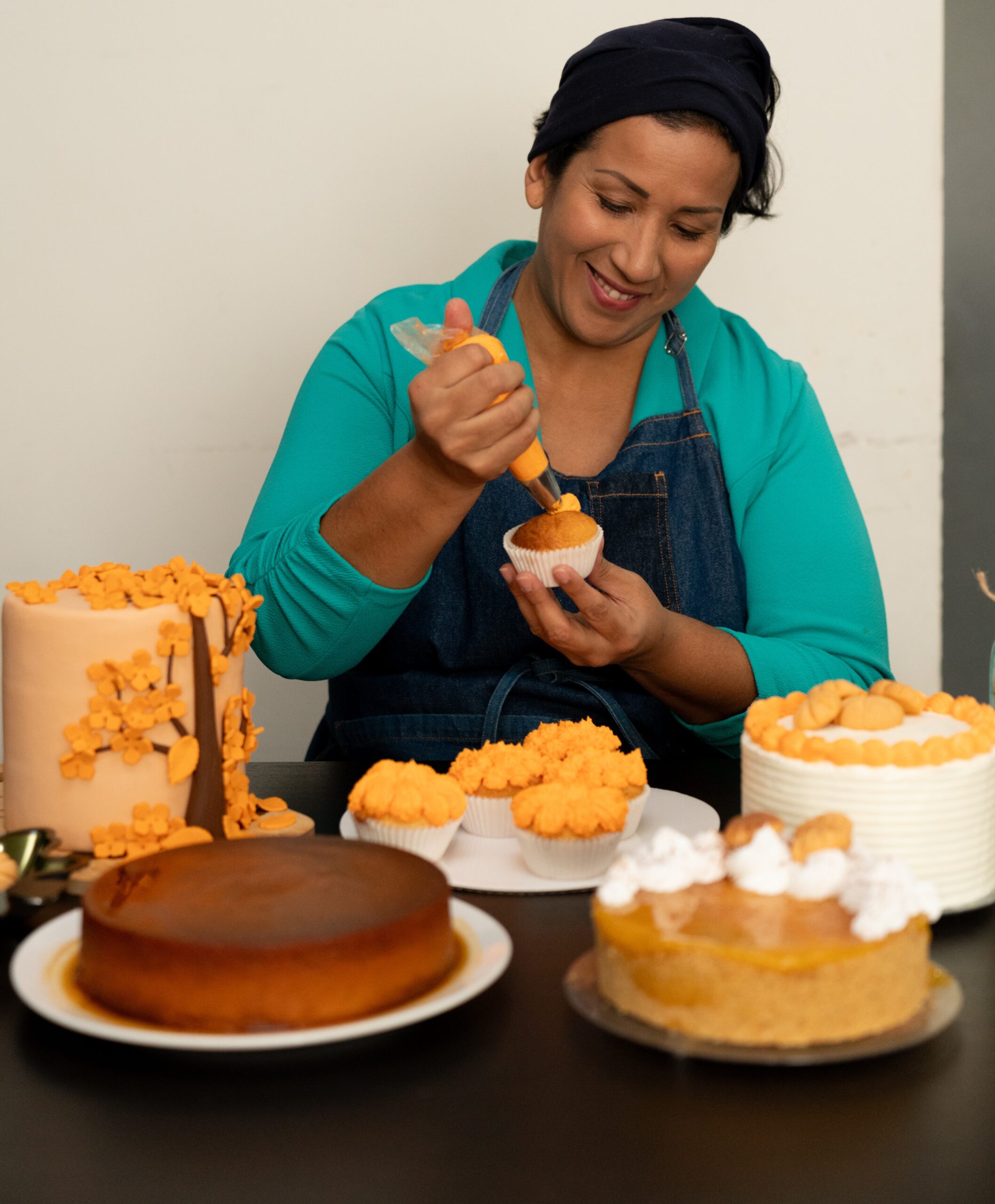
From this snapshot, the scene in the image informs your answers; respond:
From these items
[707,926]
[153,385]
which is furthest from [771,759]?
[153,385]

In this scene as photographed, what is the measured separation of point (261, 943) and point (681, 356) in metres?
1.39

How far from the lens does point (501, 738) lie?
1.68 m

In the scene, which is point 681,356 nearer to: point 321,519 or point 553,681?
point 553,681

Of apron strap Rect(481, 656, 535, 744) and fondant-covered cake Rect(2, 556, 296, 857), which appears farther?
apron strap Rect(481, 656, 535, 744)

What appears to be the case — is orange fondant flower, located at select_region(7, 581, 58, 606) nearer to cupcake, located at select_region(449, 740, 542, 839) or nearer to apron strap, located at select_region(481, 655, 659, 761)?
cupcake, located at select_region(449, 740, 542, 839)

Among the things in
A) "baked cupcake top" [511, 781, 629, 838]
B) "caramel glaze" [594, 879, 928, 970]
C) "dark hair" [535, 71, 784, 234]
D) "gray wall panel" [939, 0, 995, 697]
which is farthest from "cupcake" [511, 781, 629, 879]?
"gray wall panel" [939, 0, 995, 697]

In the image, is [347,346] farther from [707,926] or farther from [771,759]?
[707,926]

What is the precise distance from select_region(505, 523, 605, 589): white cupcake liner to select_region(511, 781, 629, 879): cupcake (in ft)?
1.32

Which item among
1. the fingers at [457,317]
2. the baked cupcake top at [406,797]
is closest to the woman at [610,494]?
the fingers at [457,317]

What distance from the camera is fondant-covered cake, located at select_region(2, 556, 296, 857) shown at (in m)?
1.04

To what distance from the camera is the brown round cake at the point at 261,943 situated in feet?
2.40

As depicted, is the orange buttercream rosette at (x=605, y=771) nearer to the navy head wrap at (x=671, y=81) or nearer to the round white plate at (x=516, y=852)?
the round white plate at (x=516, y=852)

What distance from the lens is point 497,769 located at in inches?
46.5

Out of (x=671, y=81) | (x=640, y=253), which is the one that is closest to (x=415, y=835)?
(x=640, y=253)
